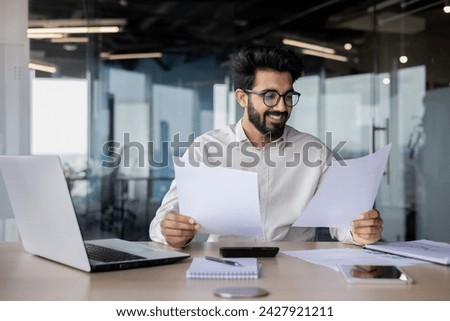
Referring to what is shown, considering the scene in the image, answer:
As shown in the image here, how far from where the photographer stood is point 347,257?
6.59 feet

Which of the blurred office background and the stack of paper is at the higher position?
the blurred office background

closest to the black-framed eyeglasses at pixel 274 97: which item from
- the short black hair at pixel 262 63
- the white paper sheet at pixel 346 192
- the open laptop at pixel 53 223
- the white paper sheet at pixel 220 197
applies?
the short black hair at pixel 262 63

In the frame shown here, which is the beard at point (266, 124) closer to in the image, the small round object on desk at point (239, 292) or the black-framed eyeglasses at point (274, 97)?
the black-framed eyeglasses at point (274, 97)

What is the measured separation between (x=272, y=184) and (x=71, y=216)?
4.31 ft

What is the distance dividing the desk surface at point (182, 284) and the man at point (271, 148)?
77 cm

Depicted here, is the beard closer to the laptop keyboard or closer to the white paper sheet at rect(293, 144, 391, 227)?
the white paper sheet at rect(293, 144, 391, 227)

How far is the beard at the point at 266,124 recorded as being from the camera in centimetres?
274

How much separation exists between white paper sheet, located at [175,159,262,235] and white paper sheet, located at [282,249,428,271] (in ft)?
0.59

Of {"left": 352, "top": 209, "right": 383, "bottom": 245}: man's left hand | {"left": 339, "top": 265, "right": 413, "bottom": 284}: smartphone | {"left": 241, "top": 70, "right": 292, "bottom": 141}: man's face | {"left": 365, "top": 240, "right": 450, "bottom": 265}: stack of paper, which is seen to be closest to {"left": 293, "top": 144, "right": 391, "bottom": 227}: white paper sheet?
{"left": 352, "top": 209, "right": 383, "bottom": 245}: man's left hand

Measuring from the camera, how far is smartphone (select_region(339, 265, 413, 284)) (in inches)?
63.8

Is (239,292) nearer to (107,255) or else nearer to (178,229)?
(107,255)

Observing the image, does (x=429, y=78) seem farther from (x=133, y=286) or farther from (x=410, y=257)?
(x=133, y=286)

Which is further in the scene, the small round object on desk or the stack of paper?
the stack of paper

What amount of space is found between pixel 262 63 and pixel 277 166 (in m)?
0.44
